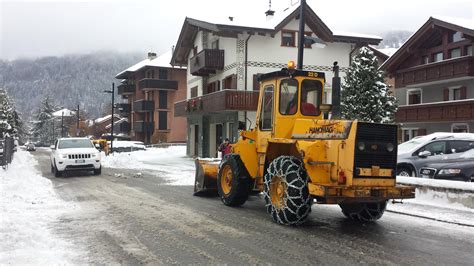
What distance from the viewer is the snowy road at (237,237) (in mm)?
6621

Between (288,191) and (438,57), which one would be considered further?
(438,57)

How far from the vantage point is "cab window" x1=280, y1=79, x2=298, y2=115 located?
970 centimetres

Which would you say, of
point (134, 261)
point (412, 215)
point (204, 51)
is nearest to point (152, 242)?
point (134, 261)

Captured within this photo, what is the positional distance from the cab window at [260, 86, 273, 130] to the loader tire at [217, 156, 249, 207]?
104 centimetres

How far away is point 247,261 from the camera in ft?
21.0

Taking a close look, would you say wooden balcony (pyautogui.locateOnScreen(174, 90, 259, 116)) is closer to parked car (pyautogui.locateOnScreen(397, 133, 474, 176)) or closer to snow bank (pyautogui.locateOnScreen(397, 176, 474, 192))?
parked car (pyautogui.locateOnScreen(397, 133, 474, 176))

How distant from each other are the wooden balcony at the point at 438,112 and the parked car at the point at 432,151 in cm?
1336

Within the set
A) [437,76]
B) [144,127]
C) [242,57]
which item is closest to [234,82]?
[242,57]

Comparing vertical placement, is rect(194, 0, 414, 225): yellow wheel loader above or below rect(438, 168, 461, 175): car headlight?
above

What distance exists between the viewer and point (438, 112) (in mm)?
31641

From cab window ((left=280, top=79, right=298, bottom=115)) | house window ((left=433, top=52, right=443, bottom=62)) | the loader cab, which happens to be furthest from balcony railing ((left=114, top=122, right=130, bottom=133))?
cab window ((left=280, top=79, right=298, bottom=115))

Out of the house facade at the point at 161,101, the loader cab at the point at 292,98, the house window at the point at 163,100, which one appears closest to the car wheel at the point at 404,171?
the loader cab at the point at 292,98

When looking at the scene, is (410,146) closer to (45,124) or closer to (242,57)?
(242,57)

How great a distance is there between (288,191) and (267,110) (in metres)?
2.25
